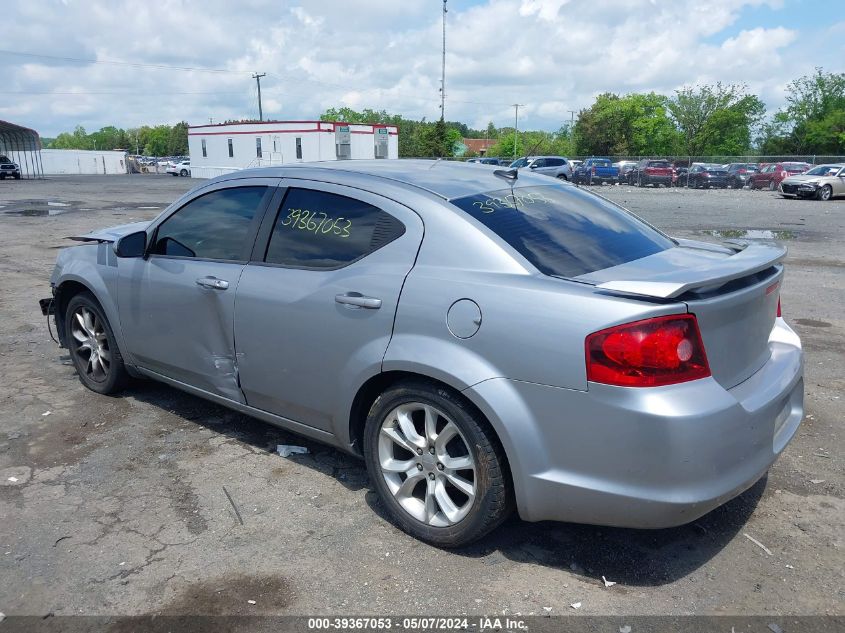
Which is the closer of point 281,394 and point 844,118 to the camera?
point 281,394

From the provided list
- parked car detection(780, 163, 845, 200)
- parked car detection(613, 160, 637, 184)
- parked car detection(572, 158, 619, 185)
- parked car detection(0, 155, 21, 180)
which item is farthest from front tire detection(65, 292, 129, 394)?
parked car detection(0, 155, 21, 180)

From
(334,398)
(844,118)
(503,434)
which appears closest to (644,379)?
(503,434)

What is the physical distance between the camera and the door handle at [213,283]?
3799 millimetres

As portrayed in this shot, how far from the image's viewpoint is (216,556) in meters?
3.08

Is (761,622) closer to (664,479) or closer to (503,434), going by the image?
(664,479)

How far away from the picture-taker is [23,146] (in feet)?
226

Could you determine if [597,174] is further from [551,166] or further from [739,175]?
[739,175]

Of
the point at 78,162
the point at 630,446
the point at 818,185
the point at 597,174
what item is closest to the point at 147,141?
the point at 78,162

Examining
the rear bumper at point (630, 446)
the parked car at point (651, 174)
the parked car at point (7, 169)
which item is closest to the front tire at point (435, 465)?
the rear bumper at point (630, 446)

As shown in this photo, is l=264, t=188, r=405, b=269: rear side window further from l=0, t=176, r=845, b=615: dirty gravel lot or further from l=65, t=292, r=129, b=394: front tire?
l=65, t=292, r=129, b=394: front tire

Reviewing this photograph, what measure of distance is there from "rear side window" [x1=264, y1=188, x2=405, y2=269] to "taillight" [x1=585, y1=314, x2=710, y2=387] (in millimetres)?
1151

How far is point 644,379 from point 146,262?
3.22m

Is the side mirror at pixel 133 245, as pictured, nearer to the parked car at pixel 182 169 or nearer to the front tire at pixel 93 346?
the front tire at pixel 93 346

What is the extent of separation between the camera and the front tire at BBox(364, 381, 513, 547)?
286 centimetres
